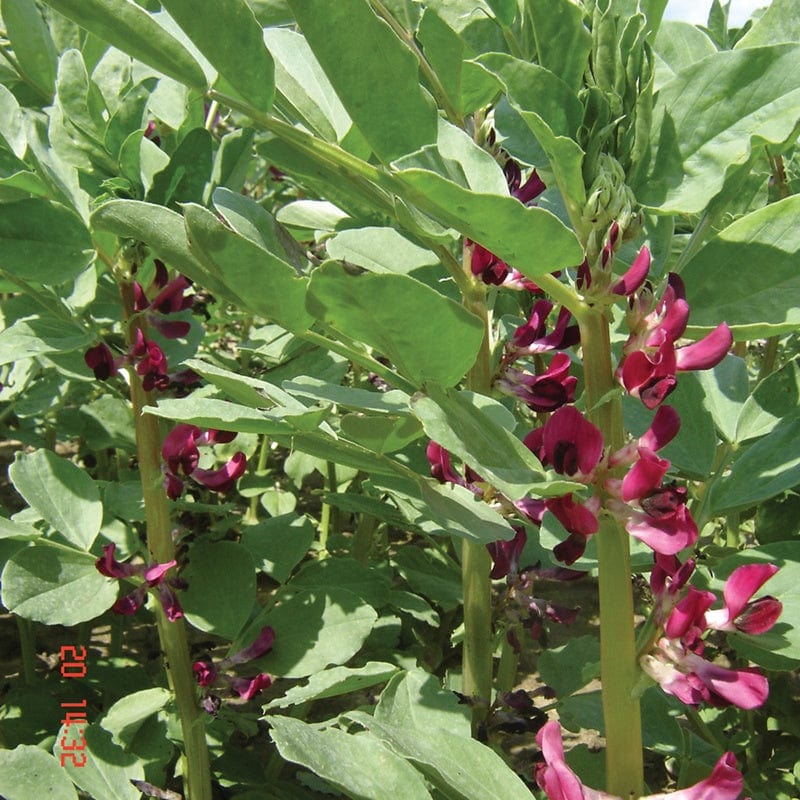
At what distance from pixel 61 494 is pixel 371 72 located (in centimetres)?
107

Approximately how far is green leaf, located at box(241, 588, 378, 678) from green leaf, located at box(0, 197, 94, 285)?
1.97 ft

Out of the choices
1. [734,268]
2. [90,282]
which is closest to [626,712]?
[734,268]

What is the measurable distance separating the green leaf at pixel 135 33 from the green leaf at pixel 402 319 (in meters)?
0.22

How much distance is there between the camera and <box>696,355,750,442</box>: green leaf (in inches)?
45.9

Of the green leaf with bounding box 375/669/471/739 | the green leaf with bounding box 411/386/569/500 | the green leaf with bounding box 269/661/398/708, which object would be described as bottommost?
the green leaf with bounding box 375/669/471/739

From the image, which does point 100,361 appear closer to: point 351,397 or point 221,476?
point 221,476

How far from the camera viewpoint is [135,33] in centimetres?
70

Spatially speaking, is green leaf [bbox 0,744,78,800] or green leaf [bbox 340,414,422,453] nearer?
green leaf [bbox 340,414,422,453]

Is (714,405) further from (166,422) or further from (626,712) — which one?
(166,422)

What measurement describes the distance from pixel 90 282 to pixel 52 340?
0.11 metres

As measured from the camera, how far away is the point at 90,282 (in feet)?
4.69

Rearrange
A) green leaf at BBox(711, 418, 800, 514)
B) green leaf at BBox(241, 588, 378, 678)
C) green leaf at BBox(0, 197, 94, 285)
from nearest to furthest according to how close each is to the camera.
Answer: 1. green leaf at BBox(711, 418, 800, 514)
2. green leaf at BBox(0, 197, 94, 285)
3. green leaf at BBox(241, 588, 378, 678)

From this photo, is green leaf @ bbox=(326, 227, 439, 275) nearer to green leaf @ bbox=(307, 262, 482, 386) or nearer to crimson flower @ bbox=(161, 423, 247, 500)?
green leaf @ bbox=(307, 262, 482, 386)

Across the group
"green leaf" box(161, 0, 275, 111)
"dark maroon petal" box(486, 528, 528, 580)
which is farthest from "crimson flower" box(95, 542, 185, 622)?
"green leaf" box(161, 0, 275, 111)
